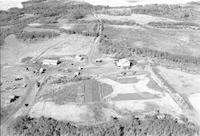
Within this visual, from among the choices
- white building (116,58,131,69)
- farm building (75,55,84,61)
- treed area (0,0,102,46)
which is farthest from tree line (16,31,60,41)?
white building (116,58,131,69)

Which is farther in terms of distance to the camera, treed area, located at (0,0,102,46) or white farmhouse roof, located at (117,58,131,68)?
treed area, located at (0,0,102,46)

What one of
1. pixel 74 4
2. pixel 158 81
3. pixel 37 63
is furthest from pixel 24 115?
pixel 74 4

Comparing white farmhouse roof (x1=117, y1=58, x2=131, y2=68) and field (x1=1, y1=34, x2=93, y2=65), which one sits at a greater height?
field (x1=1, y1=34, x2=93, y2=65)

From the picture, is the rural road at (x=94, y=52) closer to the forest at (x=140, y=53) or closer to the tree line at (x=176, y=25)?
the forest at (x=140, y=53)

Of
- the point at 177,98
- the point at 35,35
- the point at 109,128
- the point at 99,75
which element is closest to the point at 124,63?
the point at 99,75

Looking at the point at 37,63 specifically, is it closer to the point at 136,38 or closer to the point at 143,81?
the point at 143,81

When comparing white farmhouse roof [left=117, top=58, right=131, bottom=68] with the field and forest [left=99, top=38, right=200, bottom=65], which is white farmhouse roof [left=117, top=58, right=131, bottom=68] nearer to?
forest [left=99, top=38, right=200, bottom=65]
